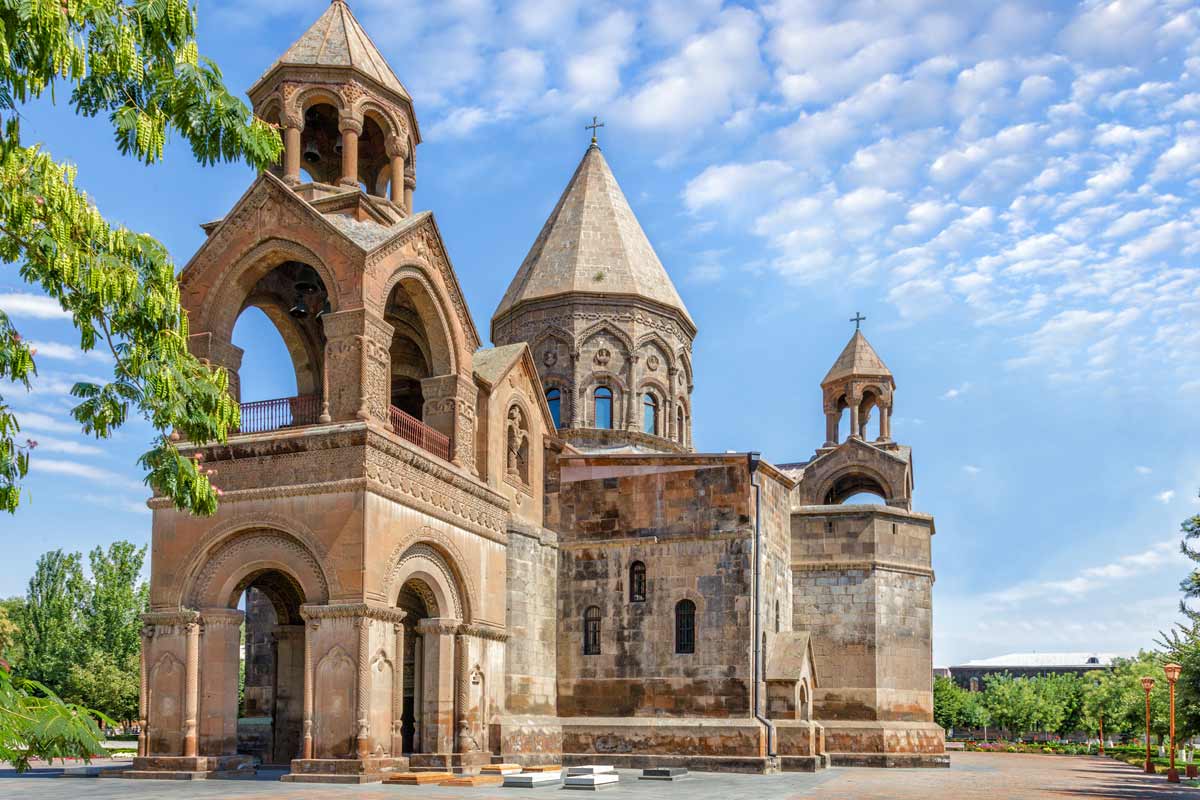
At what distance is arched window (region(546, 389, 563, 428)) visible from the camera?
102ft

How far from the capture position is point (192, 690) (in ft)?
63.8

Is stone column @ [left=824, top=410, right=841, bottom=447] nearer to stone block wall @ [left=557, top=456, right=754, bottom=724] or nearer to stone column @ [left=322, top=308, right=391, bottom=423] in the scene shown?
stone block wall @ [left=557, top=456, right=754, bottom=724]

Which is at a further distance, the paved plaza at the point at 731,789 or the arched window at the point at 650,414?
the arched window at the point at 650,414

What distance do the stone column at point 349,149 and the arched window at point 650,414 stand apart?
463 inches

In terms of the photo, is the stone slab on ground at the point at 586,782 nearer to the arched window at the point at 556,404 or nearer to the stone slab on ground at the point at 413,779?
the stone slab on ground at the point at 413,779

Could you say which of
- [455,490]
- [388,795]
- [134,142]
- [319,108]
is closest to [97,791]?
[388,795]

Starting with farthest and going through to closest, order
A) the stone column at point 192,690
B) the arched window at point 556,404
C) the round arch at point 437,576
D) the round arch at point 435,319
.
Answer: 1. the arched window at point 556,404
2. the round arch at point 435,319
3. the round arch at point 437,576
4. the stone column at point 192,690

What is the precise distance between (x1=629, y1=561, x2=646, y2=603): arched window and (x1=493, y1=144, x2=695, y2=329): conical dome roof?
8347 mm

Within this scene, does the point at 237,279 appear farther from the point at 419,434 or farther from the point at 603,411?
the point at 603,411

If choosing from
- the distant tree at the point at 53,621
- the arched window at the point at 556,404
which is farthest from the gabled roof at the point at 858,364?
the distant tree at the point at 53,621

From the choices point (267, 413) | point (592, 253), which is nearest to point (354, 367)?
point (267, 413)

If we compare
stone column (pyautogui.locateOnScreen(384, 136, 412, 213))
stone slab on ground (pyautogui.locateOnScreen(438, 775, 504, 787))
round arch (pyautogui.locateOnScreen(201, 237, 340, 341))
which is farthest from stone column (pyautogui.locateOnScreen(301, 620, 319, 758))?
stone column (pyautogui.locateOnScreen(384, 136, 412, 213))

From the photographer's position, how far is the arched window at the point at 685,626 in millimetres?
25328

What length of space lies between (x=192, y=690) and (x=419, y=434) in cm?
578
